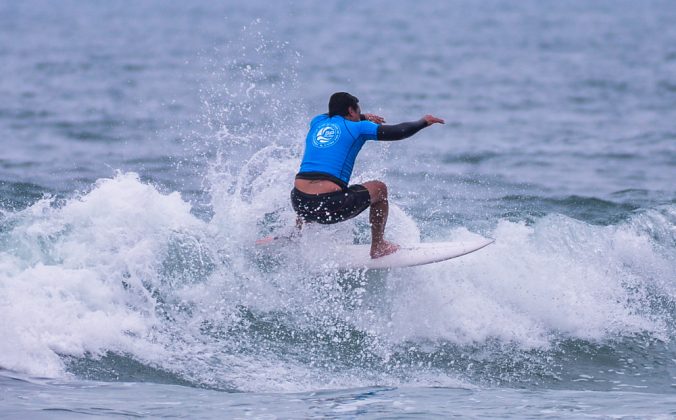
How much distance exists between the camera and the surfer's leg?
9.29 metres

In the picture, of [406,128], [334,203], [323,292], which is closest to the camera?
[406,128]

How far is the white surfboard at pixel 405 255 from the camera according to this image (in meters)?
9.72

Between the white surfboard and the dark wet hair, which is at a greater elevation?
the dark wet hair

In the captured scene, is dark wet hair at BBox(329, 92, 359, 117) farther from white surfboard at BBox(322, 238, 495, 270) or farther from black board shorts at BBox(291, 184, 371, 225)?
white surfboard at BBox(322, 238, 495, 270)

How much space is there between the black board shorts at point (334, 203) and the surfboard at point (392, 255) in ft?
Answer: 1.91

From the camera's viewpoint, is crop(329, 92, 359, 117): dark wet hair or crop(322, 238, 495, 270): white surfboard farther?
crop(322, 238, 495, 270): white surfboard

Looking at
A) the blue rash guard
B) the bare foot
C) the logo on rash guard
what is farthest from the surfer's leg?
the logo on rash guard

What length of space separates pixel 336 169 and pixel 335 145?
0.73ft

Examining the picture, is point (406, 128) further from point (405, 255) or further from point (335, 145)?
point (405, 255)

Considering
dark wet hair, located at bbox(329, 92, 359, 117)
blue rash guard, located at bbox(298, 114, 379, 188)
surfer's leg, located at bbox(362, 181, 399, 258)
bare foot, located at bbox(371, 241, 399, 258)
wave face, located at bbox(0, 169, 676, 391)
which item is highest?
dark wet hair, located at bbox(329, 92, 359, 117)

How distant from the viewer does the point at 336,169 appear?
9219 millimetres

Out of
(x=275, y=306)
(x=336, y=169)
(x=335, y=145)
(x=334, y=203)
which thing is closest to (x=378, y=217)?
(x=334, y=203)

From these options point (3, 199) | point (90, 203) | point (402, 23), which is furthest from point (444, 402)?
point (402, 23)

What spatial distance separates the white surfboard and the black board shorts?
1.93 feet
